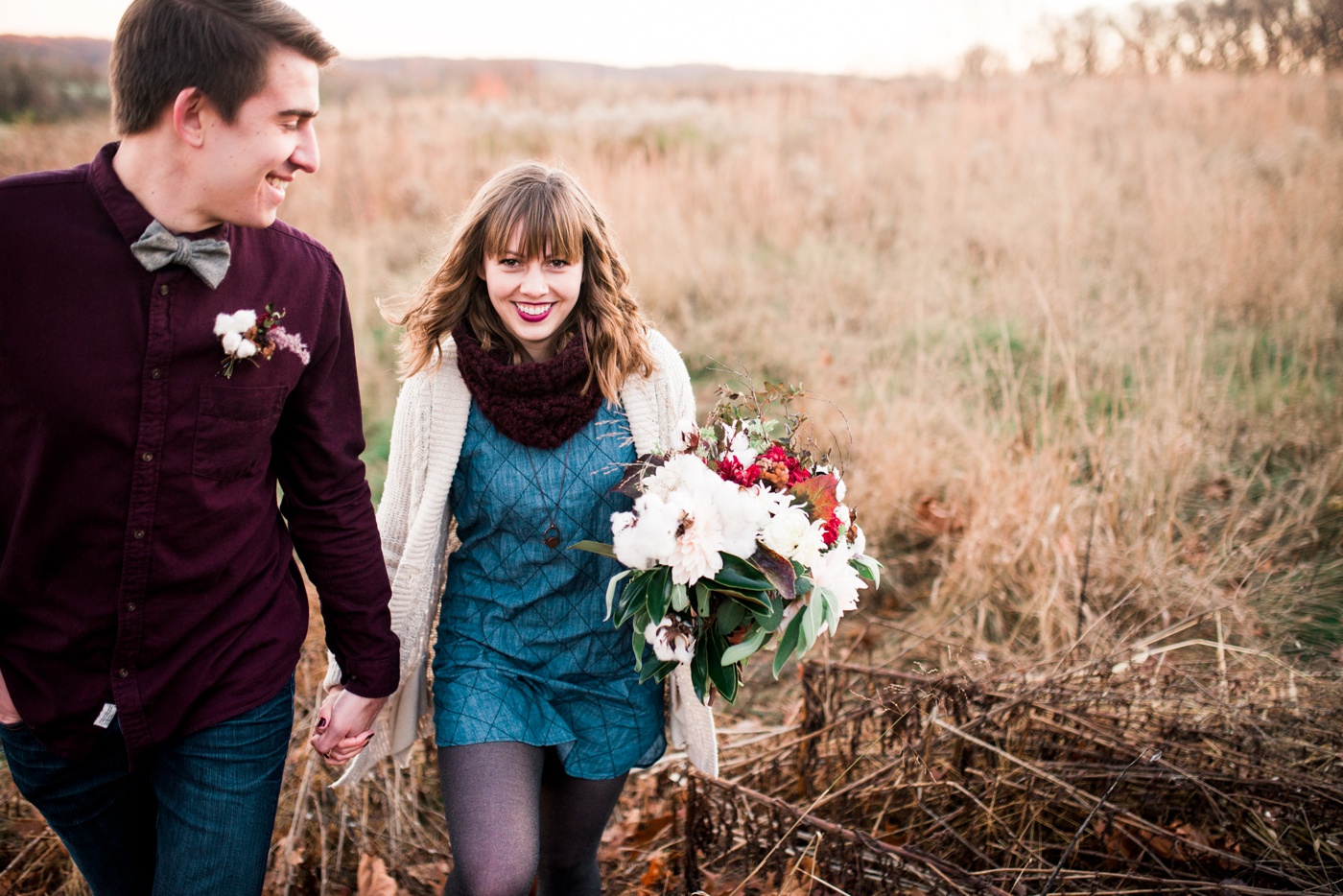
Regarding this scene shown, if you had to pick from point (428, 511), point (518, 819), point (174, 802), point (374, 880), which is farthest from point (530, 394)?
point (374, 880)

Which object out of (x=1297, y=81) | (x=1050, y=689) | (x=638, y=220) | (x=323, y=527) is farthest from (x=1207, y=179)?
(x=323, y=527)

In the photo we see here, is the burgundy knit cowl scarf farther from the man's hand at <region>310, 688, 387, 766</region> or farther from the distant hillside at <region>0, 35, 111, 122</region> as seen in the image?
the distant hillside at <region>0, 35, 111, 122</region>

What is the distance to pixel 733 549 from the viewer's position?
1.72 m

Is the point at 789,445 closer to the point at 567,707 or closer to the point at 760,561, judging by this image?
the point at 760,561

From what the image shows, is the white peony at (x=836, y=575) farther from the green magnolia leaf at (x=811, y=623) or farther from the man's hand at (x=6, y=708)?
the man's hand at (x=6, y=708)

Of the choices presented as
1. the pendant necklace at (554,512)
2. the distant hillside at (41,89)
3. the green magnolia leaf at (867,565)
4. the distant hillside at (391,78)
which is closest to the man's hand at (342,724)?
the pendant necklace at (554,512)

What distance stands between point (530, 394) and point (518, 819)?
97cm

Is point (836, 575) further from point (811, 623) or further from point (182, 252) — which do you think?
point (182, 252)

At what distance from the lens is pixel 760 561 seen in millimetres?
1784

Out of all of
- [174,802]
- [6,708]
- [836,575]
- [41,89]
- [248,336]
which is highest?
[41,89]

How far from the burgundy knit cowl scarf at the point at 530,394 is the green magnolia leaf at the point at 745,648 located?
0.68 meters

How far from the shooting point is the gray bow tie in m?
1.52

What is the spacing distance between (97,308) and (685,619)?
4.09ft

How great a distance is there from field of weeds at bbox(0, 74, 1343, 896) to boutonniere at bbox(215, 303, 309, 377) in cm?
96
